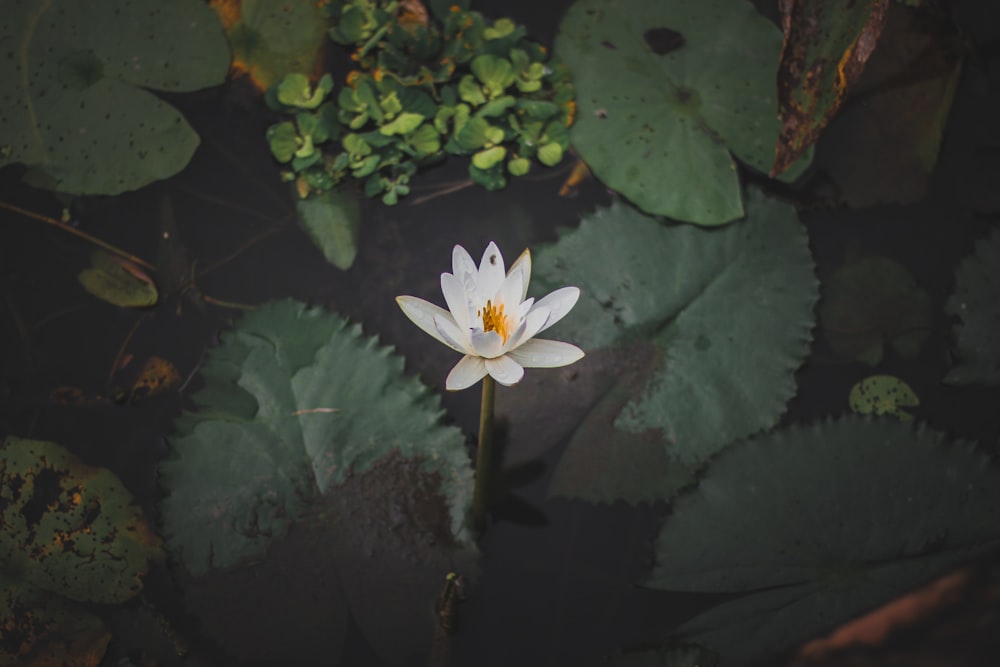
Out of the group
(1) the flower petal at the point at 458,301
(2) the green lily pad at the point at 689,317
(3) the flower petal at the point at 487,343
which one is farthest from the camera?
(2) the green lily pad at the point at 689,317

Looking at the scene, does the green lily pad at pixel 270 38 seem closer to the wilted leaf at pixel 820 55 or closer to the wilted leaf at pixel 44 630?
the wilted leaf at pixel 820 55

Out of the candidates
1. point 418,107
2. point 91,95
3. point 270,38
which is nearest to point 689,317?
point 418,107

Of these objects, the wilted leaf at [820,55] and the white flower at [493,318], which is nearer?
the white flower at [493,318]

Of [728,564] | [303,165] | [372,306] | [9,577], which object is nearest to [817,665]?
[728,564]

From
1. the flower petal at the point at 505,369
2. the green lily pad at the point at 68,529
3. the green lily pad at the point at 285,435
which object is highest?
the flower petal at the point at 505,369

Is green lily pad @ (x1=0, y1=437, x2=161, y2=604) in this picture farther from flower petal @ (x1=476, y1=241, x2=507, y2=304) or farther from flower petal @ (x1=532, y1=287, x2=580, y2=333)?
flower petal @ (x1=532, y1=287, x2=580, y2=333)

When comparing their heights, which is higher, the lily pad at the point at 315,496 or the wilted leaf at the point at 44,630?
the lily pad at the point at 315,496

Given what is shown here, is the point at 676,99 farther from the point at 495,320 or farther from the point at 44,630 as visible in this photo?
the point at 44,630

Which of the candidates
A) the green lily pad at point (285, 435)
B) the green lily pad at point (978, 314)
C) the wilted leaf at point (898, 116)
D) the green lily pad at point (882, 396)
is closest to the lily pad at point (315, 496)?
the green lily pad at point (285, 435)
